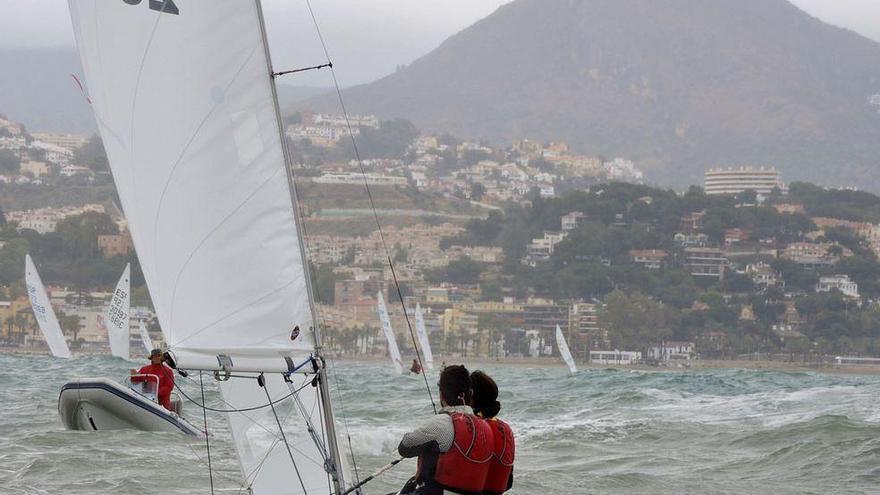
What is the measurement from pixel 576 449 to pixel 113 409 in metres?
4.87

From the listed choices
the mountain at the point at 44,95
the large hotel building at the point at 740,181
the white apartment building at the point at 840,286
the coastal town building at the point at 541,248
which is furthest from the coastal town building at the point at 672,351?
the mountain at the point at 44,95

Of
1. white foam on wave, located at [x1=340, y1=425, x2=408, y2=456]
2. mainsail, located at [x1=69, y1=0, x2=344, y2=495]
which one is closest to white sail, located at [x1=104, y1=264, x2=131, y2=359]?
white foam on wave, located at [x1=340, y1=425, x2=408, y2=456]

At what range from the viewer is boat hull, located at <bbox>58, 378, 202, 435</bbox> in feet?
41.7

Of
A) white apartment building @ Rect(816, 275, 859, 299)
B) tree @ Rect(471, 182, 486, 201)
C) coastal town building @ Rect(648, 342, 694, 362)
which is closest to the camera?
coastal town building @ Rect(648, 342, 694, 362)

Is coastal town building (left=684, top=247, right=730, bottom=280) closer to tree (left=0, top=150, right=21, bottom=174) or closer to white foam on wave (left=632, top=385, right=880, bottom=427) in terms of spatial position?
tree (left=0, top=150, right=21, bottom=174)

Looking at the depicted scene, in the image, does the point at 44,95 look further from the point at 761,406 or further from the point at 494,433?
the point at 494,433

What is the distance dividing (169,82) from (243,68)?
0.32 m

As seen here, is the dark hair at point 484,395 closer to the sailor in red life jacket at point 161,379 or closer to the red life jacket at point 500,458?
the red life jacket at point 500,458

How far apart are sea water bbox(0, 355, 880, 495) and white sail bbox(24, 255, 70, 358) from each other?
1133 centimetres

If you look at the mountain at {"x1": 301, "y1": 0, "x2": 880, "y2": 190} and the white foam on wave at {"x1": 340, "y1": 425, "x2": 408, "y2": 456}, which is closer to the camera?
the white foam on wave at {"x1": 340, "y1": 425, "x2": 408, "y2": 456}

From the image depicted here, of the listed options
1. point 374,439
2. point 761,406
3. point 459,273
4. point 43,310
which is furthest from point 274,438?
point 459,273

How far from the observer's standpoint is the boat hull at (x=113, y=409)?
12.7m

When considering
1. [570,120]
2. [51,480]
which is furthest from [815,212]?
[51,480]

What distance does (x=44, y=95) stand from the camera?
17875cm
